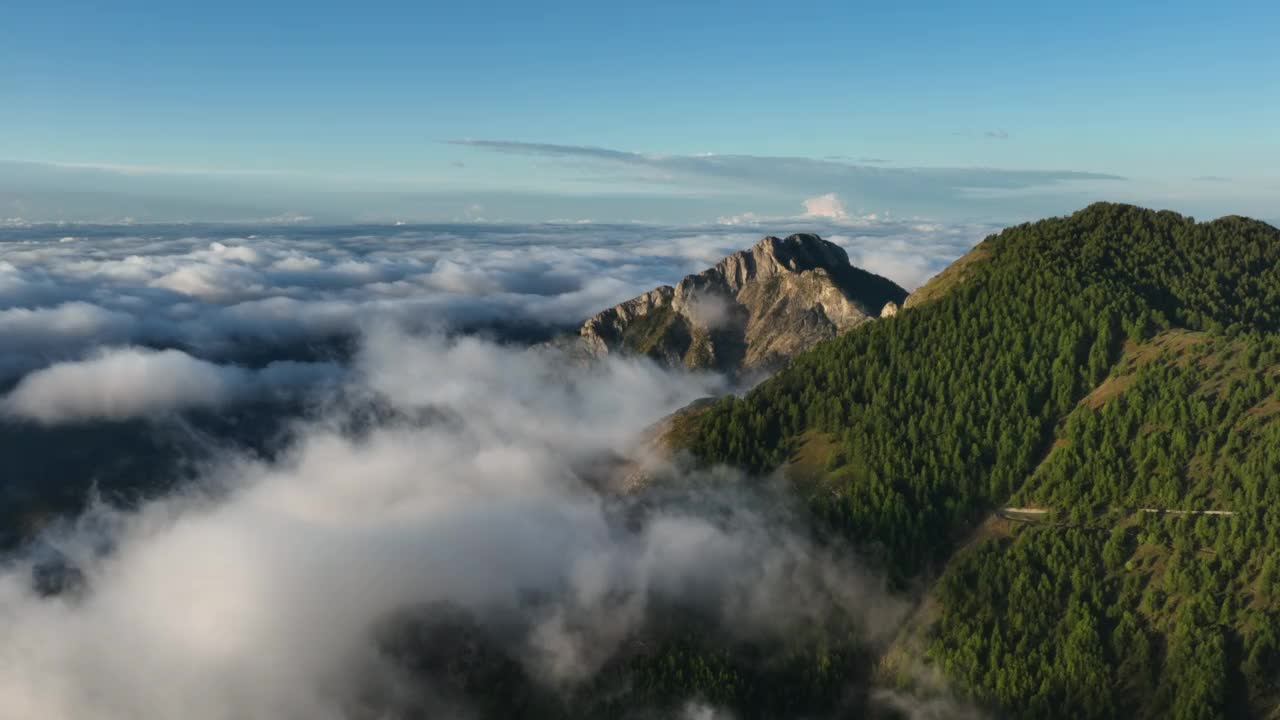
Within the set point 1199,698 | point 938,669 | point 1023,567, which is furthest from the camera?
point 1023,567

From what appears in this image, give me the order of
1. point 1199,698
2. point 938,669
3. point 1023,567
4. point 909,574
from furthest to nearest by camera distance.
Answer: point 909,574 → point 1023,567 → point 938,669 → point 1199,698

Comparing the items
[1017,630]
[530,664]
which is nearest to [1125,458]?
[1017,630]

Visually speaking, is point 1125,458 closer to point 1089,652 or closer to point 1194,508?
point 1194,508

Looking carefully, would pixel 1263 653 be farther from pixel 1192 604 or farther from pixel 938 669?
pixel 938 669

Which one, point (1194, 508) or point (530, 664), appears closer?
point (1194, 508)

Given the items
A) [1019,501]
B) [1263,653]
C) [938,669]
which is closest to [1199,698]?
[1263,653]

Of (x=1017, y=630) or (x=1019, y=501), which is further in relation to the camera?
(x=1019, y=501)

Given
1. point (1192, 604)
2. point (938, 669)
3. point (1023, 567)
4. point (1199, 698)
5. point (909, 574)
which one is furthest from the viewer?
point (909, 574)

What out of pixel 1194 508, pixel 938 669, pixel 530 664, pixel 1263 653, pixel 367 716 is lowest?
pixel 367 716

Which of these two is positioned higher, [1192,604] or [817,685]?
[1192,604]
